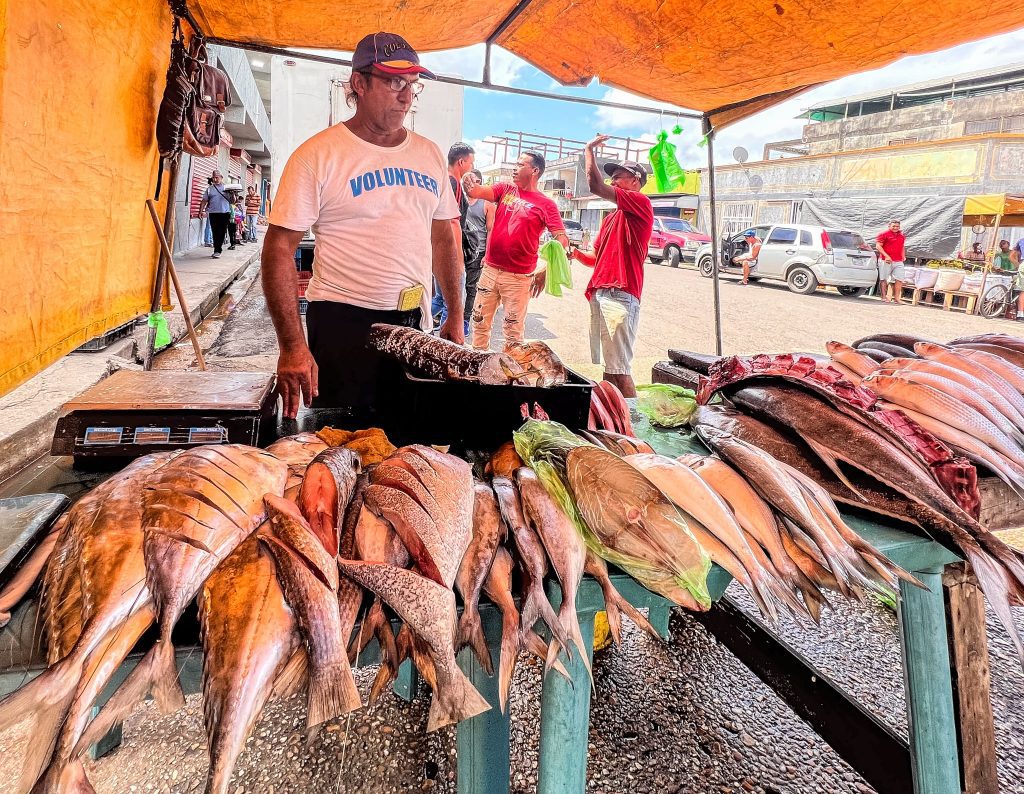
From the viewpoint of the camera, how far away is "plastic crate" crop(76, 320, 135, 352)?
18.8 ft

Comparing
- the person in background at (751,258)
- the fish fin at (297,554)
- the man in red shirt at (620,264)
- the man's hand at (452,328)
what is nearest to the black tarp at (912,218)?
the person in background at (751,258)

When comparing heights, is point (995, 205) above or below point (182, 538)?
above

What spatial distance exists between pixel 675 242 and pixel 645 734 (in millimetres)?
24355

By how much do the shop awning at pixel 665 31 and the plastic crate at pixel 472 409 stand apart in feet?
9.84

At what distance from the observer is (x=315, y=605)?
2.96ft

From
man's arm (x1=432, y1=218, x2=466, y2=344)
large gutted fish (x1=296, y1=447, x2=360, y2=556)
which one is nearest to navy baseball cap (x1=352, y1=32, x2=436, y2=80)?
man's arm (x1=432, y1=218, x2=466, y2=344)

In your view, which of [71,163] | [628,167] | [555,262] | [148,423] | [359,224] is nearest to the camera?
[148,423]

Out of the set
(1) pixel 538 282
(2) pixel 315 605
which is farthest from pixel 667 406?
(1) pixel 538 282

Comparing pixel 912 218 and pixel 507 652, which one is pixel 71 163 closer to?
pixel 507 652

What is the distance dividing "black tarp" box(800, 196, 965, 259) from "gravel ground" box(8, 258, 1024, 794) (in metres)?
20.2

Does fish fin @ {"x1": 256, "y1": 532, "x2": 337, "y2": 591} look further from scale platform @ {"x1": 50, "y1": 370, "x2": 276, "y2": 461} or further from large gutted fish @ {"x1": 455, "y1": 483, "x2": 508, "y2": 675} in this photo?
scale platform @ {"x1": 50, "y1": 370, "x2": 276, "y2": 461}

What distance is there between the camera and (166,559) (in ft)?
3.01

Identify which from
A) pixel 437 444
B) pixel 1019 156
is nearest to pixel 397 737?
pixel 437 444

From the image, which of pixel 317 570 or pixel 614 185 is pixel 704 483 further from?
pixel 614 185
